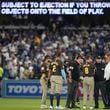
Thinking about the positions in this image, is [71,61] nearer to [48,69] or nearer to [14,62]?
[48,69]

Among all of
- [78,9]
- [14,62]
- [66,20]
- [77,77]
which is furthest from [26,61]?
[77,77]

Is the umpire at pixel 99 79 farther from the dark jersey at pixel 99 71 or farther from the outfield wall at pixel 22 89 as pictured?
the outfield wall at pixel 22 89

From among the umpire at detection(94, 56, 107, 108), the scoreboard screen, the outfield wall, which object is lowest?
the outfield wall

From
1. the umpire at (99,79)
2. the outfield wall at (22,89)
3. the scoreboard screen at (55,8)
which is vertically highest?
the scoreboard screen at (55,8)

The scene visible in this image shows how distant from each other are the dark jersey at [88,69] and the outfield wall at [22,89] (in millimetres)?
7834

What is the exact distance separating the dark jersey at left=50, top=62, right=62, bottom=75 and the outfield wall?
822 cm

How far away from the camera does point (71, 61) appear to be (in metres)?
24.0

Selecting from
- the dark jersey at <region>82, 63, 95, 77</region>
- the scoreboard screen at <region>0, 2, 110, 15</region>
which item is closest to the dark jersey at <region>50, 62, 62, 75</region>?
the dark jersey at <region>82, 63, 95, 77</region>

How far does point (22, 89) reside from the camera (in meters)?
31.9

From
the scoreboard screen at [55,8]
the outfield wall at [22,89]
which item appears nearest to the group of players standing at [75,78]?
the scoreboard screen at [55,8]

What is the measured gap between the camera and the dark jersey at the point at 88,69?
938 inches

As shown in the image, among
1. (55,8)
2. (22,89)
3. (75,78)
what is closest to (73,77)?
(75,78)

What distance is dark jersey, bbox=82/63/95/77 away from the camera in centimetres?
2381

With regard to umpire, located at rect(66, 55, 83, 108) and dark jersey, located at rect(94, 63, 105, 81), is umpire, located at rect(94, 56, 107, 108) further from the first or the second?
umpire, located at rect(66, 55, 83, 108)
